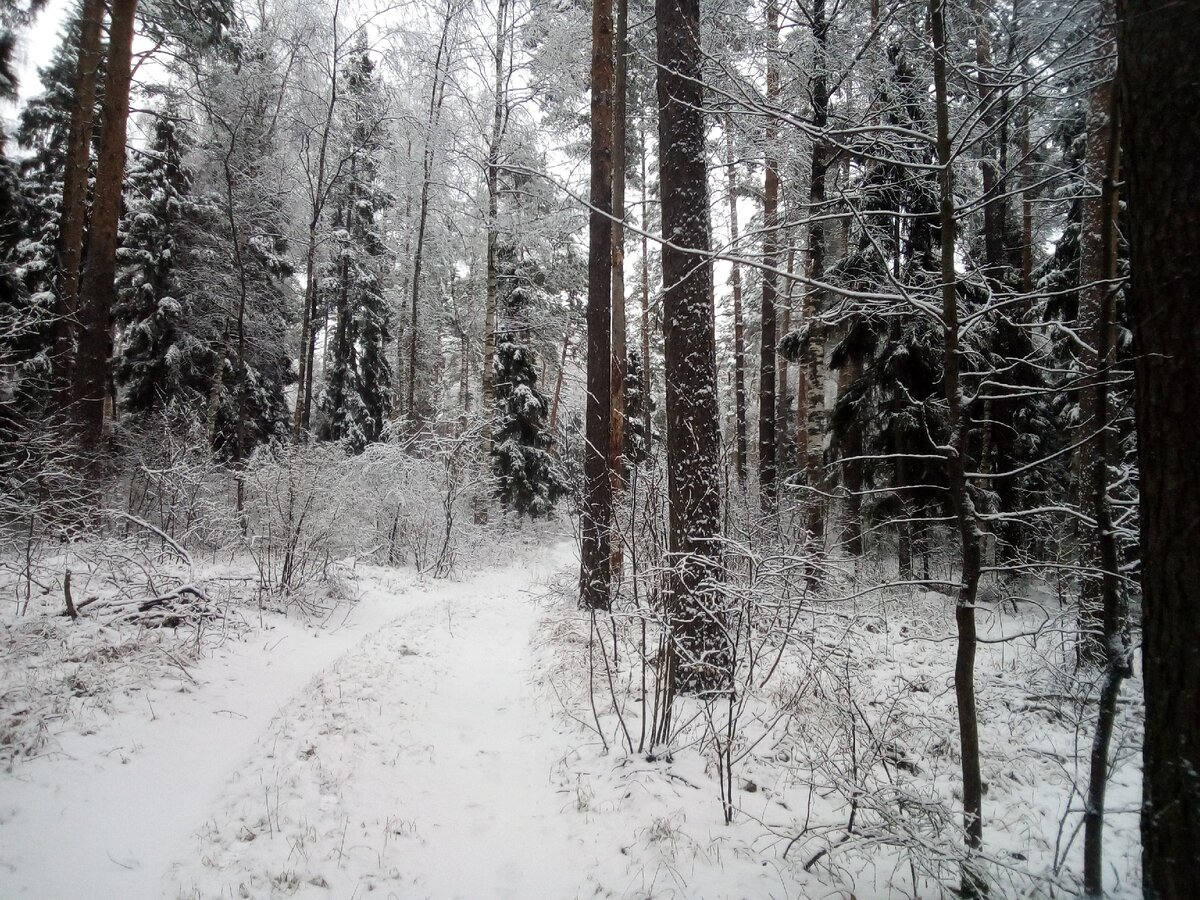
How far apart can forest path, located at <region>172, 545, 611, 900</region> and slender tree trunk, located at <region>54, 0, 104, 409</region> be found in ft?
23.9

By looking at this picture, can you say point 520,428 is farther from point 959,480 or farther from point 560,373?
point 959,480

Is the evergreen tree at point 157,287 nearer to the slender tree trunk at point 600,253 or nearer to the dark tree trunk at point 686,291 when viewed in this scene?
the slender tree trunk at point 600,253

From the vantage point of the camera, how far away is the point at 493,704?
16.7 ft

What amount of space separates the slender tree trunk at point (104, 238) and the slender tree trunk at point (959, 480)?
9.65m

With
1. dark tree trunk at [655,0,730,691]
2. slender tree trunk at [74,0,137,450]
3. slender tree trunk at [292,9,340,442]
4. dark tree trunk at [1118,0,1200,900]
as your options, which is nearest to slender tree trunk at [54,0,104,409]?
slender tree trunk at [74,0,137,450]

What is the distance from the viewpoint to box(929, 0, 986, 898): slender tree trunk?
253cm

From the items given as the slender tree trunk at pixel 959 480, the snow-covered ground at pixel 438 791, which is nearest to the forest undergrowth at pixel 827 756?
the snow-covered ground at pixel 438 791

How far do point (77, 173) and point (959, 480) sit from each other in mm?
13122

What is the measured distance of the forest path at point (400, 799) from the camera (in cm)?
286

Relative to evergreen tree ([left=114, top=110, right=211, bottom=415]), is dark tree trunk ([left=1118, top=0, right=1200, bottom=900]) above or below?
below

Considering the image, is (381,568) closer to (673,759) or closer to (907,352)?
(673,759)

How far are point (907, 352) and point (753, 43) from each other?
208 inches

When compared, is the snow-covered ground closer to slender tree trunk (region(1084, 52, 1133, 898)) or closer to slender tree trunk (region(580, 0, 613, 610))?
slender tree trunk (region(1084, 52, 1133, 898))

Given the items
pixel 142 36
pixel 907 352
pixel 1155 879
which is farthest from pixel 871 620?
pixel 142 36
